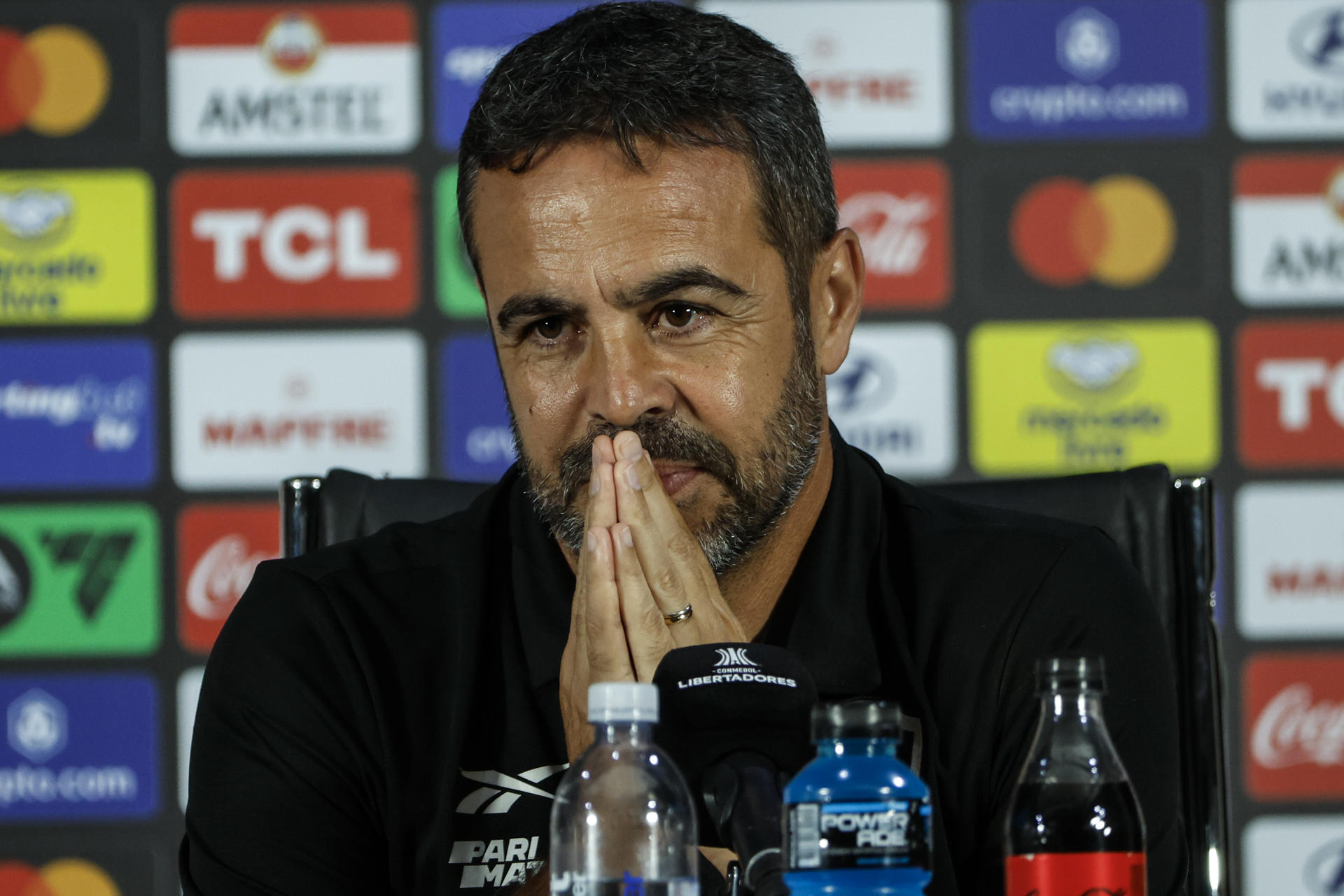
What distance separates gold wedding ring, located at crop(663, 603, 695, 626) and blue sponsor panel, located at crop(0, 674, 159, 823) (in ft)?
6.38

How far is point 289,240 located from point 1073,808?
244 centimetres

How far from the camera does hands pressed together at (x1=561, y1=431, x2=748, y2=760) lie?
130 centimetres

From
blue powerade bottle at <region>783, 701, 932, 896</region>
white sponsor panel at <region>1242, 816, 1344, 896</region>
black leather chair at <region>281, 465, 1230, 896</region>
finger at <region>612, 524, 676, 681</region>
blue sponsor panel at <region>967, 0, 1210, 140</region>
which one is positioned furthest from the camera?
blue sponsor panel at <region>967, 0, 1210, 140</region>

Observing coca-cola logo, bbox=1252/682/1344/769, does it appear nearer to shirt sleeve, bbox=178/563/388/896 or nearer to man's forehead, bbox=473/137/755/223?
man's forehead, bbox=473/137/755/223

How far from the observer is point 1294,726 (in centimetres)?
290

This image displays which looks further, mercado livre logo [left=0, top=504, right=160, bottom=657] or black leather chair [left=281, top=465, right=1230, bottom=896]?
mercado livre logo [left=0, top=504, right=160, bottom=657]

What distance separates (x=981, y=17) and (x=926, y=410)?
2.61 feet

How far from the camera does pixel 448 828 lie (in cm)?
131

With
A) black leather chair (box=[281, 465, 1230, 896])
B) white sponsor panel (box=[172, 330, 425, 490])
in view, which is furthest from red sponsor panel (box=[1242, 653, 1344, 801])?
white sponsor panel (box=[172, 330, 425, 490])

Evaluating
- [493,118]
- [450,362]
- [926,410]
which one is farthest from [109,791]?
[493,118]

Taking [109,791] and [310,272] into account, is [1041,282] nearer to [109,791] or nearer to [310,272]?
[310,272]

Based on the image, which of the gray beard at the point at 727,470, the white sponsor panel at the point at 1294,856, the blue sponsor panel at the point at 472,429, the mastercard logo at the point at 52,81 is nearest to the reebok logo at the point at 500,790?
the gray beard at the point at 727,470

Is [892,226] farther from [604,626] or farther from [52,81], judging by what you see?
[604,626]

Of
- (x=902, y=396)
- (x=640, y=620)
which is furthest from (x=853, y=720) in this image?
(x=902, y=396)
